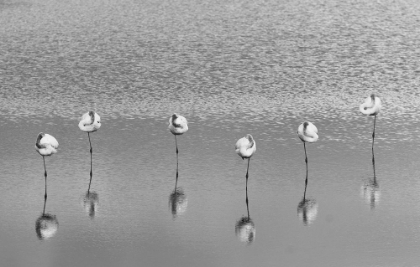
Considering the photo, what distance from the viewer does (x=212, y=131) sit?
23.0m

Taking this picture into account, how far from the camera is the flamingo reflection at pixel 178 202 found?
1739cm

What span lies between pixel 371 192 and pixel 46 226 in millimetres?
6931

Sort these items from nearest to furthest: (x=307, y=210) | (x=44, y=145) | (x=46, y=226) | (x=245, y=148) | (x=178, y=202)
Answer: (x=46, y=226) → (x=307, y=210) → (x=178, y=202) → (x=245, y=148) → (x=44, y=145)

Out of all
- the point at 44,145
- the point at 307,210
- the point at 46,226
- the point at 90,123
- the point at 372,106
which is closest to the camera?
the point at 46,226

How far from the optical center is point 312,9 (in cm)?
4012

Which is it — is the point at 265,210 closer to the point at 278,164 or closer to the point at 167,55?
the point at 278,164

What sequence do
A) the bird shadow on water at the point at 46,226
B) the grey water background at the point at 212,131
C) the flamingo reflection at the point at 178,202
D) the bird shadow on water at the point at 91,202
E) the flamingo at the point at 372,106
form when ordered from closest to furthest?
the grey water background at the point at 212,131
the bird shadow on water at the point at 46,226
the flamingo reflection at the point at 178,202
the bird shadow on water at the point at 91,202
the flamingo at the point at 372,106

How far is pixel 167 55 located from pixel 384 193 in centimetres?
1541

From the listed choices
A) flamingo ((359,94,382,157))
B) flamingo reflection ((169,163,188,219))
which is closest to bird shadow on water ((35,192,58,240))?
flamingo reflection ((169,163,188,219))

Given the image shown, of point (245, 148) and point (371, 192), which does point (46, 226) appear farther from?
point (371, 192)

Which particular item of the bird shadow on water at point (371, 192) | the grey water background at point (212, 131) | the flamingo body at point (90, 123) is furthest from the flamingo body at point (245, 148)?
the flamingo body at point (90, 123)

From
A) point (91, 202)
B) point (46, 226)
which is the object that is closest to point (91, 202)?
point (91, 202)

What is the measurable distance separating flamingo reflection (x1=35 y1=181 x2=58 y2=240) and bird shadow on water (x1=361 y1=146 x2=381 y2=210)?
6.41m

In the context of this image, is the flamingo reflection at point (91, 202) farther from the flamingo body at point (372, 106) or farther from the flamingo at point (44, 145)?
the flamingo body at point (372, 106)
